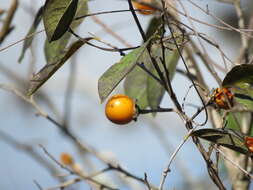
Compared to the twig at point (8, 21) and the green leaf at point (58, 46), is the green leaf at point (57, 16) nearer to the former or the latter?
the green leaf at point (58, 46)

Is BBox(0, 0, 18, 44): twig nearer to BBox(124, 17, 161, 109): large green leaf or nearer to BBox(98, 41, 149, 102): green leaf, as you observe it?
BBox(124, 17, 161, 109): large green leaf

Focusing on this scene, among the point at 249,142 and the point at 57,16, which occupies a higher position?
the point at 57,16

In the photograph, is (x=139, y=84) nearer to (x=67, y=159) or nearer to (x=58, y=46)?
(x=58, y=46)

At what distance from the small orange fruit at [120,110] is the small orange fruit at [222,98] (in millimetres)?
139

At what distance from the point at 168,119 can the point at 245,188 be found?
1.17 m

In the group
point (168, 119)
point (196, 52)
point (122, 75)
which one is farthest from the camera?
point (168, 119)

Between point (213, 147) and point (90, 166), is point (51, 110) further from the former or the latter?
point (213, 147)

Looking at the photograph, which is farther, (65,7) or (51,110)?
(51,110)

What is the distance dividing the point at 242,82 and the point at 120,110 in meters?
0.21

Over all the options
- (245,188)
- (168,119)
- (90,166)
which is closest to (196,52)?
(245,188)

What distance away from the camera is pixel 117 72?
0.72m

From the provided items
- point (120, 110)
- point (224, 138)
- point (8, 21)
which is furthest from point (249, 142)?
point (8, 21)

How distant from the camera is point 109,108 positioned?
0.76 metres

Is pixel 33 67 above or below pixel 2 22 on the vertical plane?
below
